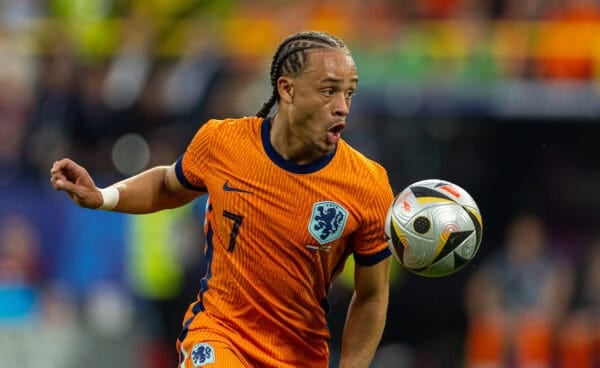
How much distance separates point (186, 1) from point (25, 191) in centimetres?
289

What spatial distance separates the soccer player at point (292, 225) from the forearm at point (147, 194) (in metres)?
0.24

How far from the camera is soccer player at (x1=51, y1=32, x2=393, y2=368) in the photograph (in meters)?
6.35

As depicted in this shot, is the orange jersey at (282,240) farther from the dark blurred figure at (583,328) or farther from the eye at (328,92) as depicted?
the dark blurred figure at (583,328)

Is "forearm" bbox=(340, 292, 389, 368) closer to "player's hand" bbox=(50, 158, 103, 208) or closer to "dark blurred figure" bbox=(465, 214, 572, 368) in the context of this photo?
"player's hand" bbox=(50, 158, 103, 208)

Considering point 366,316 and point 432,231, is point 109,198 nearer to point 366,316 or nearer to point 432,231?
point 366,316

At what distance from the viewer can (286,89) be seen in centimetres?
646

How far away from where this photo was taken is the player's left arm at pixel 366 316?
6473 millimetres

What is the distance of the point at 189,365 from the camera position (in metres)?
6.40

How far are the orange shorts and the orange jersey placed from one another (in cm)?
4

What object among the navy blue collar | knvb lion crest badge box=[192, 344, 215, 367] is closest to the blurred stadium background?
the navy blue collar

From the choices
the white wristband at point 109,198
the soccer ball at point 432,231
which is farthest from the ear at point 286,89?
the white wristband at point 109,198

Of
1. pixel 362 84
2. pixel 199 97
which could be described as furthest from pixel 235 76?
pixel 362 84

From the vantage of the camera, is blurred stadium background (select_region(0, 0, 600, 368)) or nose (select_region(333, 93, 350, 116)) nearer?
nose (select_region(333, 93, 350, 116))

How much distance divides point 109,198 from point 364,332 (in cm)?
144
